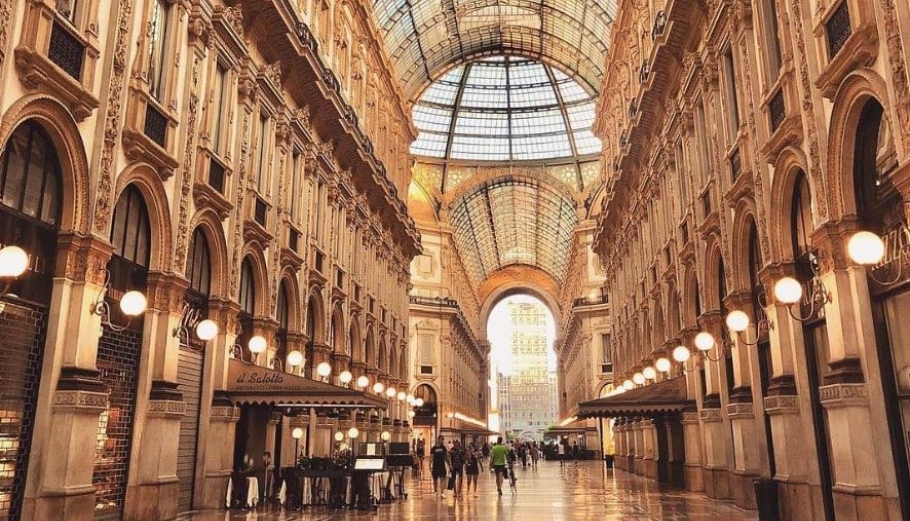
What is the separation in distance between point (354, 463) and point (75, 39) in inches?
427

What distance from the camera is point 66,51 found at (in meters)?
11.2

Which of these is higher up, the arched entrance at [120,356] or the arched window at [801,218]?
the arched window at [801,218]

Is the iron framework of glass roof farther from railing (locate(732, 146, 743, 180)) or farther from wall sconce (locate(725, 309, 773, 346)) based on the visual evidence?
wall sconce (locate(725, 309, 773, 346))

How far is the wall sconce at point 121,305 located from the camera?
1080 centimetres

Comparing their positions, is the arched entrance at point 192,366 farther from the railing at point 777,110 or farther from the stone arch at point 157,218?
the railing at point 777,110

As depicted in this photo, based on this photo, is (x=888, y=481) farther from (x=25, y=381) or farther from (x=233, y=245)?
(x=233, y=245)

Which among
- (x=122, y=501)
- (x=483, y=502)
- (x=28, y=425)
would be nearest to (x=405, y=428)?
(x=483, y=502)

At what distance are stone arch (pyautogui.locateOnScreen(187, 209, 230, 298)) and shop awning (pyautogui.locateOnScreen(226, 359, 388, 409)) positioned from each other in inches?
70.4

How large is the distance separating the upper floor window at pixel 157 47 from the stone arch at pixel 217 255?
3.13 m

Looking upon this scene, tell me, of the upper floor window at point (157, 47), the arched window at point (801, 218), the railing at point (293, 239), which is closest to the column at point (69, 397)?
the upper floor window at point (157, 47)

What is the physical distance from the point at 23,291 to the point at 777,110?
42.3ft

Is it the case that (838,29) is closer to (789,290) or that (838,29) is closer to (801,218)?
(801,218)

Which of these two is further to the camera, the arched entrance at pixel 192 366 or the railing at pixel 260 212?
the railing at pixel 260 212

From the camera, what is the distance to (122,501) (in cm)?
1328
